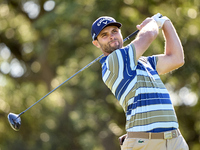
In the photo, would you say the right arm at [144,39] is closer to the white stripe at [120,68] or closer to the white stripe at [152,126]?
the white stripe at [120,68]

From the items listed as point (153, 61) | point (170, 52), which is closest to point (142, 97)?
point (153, 61)

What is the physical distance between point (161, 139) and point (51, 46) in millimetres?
10527

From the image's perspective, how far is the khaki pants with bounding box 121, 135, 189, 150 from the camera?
9.37 ft

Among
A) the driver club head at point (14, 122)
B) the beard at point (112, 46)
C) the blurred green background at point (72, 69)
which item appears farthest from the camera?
the blurred green background at point (72, 69)

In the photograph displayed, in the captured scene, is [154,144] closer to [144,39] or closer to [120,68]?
[120,68]

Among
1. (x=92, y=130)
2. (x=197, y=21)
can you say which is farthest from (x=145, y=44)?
(x=92, y=130)

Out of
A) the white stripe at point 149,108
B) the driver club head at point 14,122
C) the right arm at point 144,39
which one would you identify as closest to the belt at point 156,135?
the white stripe at point 149,108

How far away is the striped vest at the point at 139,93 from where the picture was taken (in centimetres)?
285

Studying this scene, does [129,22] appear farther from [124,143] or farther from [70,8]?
[124,143]

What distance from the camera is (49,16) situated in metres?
11.3

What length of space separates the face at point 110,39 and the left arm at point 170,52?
35 cm

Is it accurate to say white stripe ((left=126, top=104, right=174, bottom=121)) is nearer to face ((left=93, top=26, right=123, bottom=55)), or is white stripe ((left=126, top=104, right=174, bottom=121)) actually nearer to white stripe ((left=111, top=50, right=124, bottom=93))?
white stripe ((left=111, top=50, right=124, bottom=93))

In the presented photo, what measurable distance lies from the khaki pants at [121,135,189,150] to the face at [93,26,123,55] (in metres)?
0.68

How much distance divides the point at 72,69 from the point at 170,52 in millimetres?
7818
